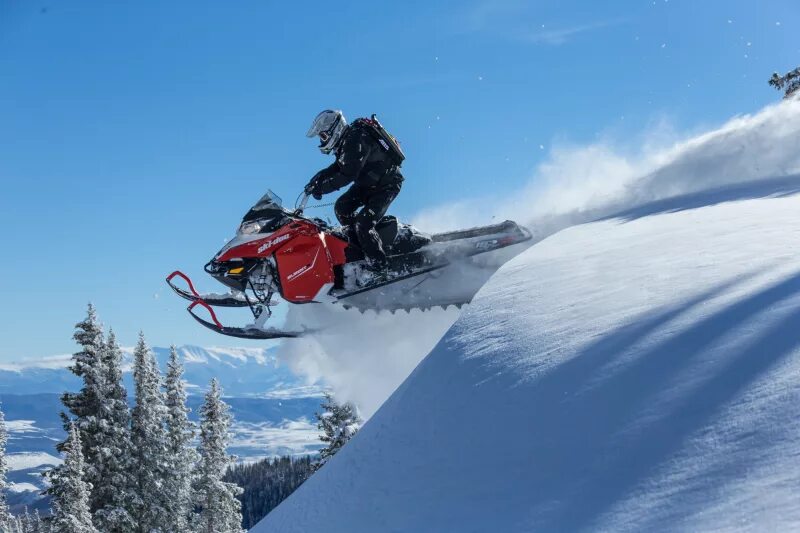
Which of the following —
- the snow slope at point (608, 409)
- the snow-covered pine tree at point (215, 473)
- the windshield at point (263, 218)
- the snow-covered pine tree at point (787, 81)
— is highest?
the snow-covered pine tree at point (787, 81)

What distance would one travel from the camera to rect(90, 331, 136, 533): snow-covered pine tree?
58.0 ft

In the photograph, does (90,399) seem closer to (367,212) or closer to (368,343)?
(368,343)

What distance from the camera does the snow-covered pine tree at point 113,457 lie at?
17.7 m

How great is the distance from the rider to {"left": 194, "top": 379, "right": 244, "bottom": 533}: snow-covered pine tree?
1735cm

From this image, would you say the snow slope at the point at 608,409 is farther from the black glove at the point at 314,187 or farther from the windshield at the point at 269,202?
the windshield at the point at 269,202

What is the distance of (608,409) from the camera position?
3307mm

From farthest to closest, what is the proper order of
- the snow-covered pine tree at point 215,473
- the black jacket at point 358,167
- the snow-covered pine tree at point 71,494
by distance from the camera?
the snow-covered pine tree at point 215,473 → the snow-covered pine tree at point 71,494 → the black jacket at point 358,167

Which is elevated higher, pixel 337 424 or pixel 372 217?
pixel 372 217

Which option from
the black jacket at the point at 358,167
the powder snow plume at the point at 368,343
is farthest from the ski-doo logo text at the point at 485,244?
the black jacket at the point at 358,167

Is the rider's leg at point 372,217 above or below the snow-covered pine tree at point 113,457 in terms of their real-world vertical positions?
above

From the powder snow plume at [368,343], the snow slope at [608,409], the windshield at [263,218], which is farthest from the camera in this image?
the powder snow plume at [368,343]

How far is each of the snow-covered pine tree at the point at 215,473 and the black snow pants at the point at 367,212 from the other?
17259 millimetres

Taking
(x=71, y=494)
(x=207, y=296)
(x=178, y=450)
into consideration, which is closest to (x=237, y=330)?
(x=207, y=296)

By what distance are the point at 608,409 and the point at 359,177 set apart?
22.5 ft
